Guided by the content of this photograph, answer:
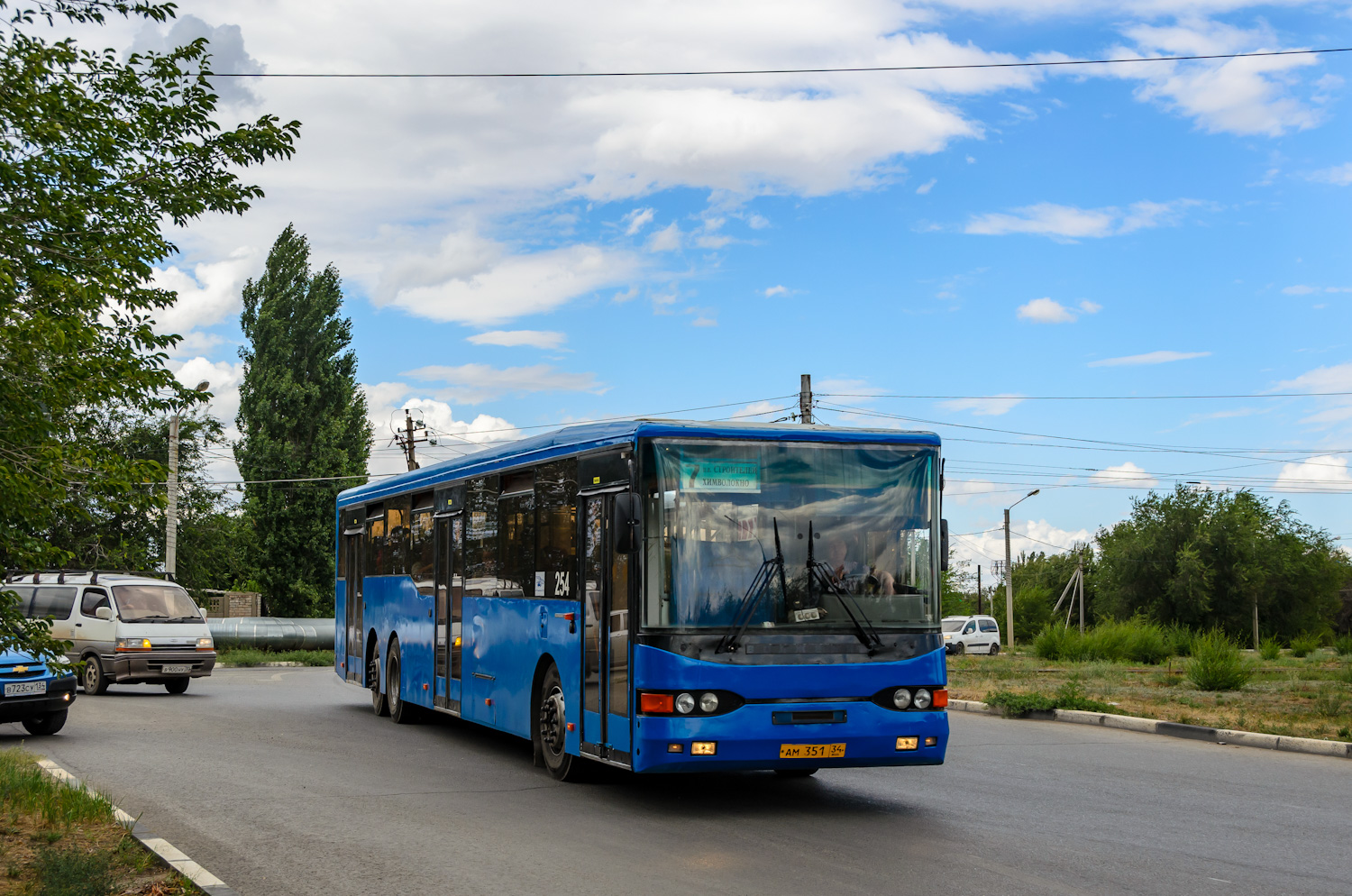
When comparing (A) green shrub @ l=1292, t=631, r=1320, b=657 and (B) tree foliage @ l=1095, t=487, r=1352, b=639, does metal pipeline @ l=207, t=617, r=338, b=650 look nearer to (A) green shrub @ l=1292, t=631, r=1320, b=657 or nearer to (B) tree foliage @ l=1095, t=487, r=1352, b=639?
(A) green shrub @ l=1292, t=631, r=1320, b=657

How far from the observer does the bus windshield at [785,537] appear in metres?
10.1

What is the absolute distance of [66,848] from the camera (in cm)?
817

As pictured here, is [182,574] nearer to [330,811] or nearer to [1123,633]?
[1123,633]

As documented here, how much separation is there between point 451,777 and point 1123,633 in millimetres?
27817

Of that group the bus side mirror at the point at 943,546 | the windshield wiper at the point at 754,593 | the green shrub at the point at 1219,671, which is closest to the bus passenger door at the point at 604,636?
the windshield wiper at the point at 754,593

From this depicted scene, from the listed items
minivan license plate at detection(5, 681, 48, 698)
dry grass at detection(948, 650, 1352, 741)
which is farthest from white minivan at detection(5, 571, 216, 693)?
dry grass at detection(948, 650, 1352, 741)

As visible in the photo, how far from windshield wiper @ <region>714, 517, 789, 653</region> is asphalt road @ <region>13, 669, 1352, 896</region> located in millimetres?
1346

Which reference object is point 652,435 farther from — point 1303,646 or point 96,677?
point 1303,646

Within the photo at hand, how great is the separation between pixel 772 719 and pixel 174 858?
4.30 meters

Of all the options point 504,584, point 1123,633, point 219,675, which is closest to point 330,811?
point 504,584

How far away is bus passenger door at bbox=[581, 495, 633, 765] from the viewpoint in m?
10.4

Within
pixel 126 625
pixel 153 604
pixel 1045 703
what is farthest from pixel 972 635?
pixel 126 625

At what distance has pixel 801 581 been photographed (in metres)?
10.2

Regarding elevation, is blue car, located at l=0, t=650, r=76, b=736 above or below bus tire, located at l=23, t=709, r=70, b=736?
above
